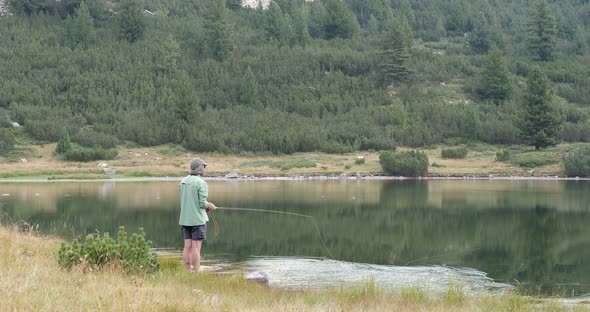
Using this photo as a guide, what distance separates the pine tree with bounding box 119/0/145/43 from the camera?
84062mm

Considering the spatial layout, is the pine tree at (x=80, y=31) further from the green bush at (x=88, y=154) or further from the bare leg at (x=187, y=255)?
the bare leg at (x=187, y=255)

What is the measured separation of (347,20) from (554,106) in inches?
1475

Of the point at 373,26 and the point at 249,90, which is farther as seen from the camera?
the point at 373,26

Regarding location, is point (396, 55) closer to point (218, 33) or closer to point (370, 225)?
point (218, 33)

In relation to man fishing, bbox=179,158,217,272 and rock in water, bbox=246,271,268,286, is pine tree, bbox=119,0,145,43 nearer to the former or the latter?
rock in water, bbox=246,271,268,286

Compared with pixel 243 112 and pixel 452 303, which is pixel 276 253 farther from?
pixel 243 112

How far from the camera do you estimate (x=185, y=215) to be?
13.9 metres

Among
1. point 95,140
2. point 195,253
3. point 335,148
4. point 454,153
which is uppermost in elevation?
point 95,140

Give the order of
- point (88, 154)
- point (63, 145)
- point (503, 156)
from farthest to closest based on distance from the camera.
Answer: point (503, 156)
point (63, 145)
point (88, 154)

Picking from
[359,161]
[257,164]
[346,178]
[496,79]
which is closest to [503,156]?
[359,161]

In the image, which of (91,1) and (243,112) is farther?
(91,1)

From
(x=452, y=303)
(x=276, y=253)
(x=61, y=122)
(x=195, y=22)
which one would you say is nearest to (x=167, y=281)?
(x=452, y=303)

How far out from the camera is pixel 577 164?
52.8m

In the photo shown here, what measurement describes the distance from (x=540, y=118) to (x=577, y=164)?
26.2 feet
